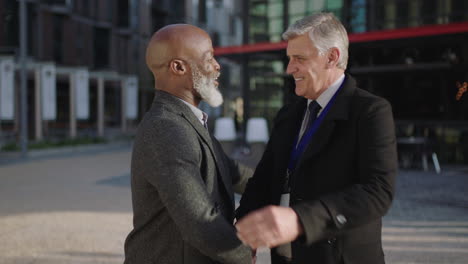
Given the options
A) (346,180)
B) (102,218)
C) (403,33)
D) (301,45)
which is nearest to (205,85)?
(301,45)

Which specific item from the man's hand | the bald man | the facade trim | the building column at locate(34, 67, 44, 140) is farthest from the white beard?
the building column at locate(34, 67, 44, 140)

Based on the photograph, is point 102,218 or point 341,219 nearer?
point 341,219

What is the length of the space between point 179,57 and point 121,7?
3553 centimetres

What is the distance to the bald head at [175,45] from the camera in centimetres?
186

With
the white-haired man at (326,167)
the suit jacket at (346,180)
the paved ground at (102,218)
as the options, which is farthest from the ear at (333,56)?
the paved ground at (102,218)

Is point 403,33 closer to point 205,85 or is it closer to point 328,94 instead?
point 328,94

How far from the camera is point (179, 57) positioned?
6.13 feet

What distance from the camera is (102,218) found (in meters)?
6.57

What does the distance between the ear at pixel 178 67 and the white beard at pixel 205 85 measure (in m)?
0.03

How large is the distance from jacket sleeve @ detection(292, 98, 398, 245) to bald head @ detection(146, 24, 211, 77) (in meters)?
0.70

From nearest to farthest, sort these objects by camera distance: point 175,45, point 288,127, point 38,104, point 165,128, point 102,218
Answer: point 165,128 → point 175,45 → point 288,127 → point 102,218 → point 38,104

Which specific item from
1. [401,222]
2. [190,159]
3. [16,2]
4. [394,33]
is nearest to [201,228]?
[190,159]

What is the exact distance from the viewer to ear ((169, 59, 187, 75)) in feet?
6.15

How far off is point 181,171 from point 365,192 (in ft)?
2.08
